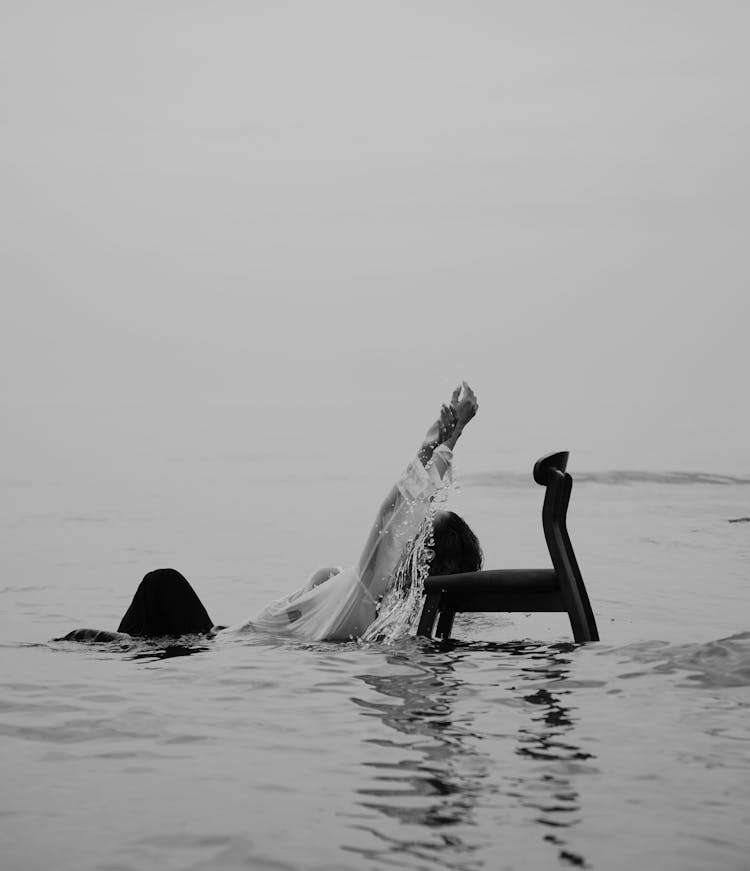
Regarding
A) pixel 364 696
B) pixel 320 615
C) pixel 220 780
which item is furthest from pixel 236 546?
pixel 220 780

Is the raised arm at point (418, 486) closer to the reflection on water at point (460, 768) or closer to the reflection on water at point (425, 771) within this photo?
the reflection on water at point (460, 768)

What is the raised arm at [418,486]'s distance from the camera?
5047 mm

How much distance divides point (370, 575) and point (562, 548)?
3.04 ft

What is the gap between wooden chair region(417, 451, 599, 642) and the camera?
15.4 feet

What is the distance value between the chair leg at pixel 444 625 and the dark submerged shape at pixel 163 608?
117 centimetres

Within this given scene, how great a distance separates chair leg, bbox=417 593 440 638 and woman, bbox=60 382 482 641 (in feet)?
0.77

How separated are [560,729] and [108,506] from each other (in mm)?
20303

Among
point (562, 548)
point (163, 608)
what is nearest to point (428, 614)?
point (562, 548)

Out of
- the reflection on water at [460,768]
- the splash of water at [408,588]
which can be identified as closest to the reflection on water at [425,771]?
the reflection on water at [460,768]

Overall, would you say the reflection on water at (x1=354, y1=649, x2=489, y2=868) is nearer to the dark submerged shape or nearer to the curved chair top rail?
the curved chair top rail

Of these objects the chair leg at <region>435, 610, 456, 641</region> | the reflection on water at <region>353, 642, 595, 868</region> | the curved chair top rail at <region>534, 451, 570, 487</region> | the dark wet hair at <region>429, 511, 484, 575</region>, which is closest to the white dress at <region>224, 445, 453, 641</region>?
the dark wet hair at <region>429, 511, 484, 575</region>

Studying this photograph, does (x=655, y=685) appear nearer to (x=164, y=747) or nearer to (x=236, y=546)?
(x=164, y=747)

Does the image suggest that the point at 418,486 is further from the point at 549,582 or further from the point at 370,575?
the point at 549,582

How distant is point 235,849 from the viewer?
2430mm
